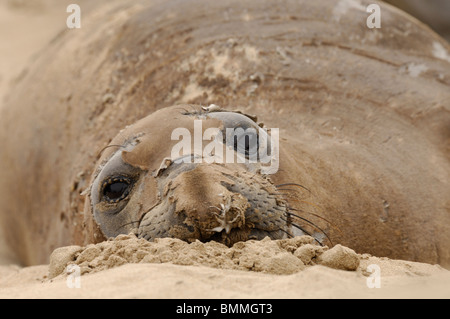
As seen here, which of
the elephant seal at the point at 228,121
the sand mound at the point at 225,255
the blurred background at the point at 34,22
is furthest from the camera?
the blurred background at the point at 34,22

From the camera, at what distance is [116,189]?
10.8 ft

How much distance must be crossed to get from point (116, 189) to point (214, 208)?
760mm

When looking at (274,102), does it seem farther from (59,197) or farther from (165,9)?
(59,197)

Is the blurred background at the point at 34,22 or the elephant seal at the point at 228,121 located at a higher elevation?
the blurred background at the point at 34,22

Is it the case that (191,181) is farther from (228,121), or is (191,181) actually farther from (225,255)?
(228,121)

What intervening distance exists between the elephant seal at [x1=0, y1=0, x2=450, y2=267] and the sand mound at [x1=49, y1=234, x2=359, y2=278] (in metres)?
0.11

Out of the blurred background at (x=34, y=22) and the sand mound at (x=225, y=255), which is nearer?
the sand mound at (x=225, y=255)

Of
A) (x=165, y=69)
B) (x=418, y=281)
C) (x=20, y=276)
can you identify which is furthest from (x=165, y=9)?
(x=418, y=281)

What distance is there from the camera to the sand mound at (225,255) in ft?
8.19

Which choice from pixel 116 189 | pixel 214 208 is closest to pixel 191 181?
pixel 214 208

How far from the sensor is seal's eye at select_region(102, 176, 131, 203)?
3246mm

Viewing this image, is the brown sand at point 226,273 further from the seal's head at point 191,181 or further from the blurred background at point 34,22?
the blurred background at point 34,22

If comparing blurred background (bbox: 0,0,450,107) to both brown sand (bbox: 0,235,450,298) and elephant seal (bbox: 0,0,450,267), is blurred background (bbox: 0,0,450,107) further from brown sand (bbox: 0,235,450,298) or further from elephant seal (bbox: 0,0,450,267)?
brown sand (bbox: 0,235,450,298)

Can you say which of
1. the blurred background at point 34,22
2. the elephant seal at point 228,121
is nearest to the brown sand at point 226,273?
the elephant seal at point 228,121
